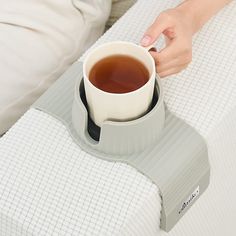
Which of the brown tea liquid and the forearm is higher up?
the forearm

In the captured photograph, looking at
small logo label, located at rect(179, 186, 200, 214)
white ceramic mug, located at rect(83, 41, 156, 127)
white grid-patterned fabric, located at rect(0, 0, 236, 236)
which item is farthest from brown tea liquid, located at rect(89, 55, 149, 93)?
small logo label, located at rect(179, 186, 200, 214)

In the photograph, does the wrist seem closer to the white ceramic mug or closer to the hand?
the hand

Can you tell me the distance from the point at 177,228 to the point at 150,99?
0.28 meters

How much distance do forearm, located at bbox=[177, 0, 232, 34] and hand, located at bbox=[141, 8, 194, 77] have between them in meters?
0.03

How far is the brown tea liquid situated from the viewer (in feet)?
2.87

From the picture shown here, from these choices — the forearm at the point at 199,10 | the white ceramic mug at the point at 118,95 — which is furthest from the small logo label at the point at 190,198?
the forearm at the point at 199,10

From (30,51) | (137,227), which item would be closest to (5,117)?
(30,51)

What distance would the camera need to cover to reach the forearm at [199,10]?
100 cm

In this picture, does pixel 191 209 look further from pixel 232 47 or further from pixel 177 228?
pixel 232 47

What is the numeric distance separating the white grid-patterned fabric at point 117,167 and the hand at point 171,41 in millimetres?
63

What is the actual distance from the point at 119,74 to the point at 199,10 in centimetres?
23

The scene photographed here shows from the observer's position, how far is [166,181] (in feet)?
2.91

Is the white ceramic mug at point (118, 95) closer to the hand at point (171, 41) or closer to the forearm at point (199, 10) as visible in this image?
the hand at point (171, 41)

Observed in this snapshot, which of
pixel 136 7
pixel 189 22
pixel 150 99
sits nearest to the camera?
pixel 150 99
